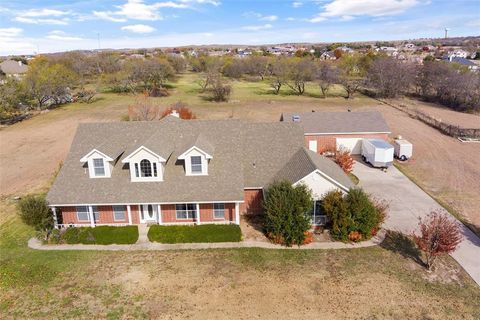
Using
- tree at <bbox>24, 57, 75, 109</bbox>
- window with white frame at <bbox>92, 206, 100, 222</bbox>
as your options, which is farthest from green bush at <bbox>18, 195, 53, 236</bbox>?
tree at <bbox>24, 57, 75, 109</bbox>

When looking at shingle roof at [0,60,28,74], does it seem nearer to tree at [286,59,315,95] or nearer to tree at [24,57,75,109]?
tree at [24,57,75,109]

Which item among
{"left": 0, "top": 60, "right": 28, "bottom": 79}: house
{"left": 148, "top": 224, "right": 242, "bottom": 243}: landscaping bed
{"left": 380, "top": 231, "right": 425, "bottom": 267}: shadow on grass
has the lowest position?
{"left": 380, "top": 231, "right": 425, "bottom": 267}: shadow on grass

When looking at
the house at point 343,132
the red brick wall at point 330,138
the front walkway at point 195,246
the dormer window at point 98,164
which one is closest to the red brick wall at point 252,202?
the front walkway at point 195,246

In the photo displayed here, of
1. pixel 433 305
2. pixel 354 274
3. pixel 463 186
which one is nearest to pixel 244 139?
pixel 354 274

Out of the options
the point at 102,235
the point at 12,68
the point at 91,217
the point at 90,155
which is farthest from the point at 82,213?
the point at 12,68

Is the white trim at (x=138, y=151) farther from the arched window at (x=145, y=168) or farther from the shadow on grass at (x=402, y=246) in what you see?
the shadow on grass at (x=402, y=246)

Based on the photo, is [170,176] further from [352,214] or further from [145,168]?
[352,214]

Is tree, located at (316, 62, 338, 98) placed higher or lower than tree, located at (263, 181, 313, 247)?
higher
